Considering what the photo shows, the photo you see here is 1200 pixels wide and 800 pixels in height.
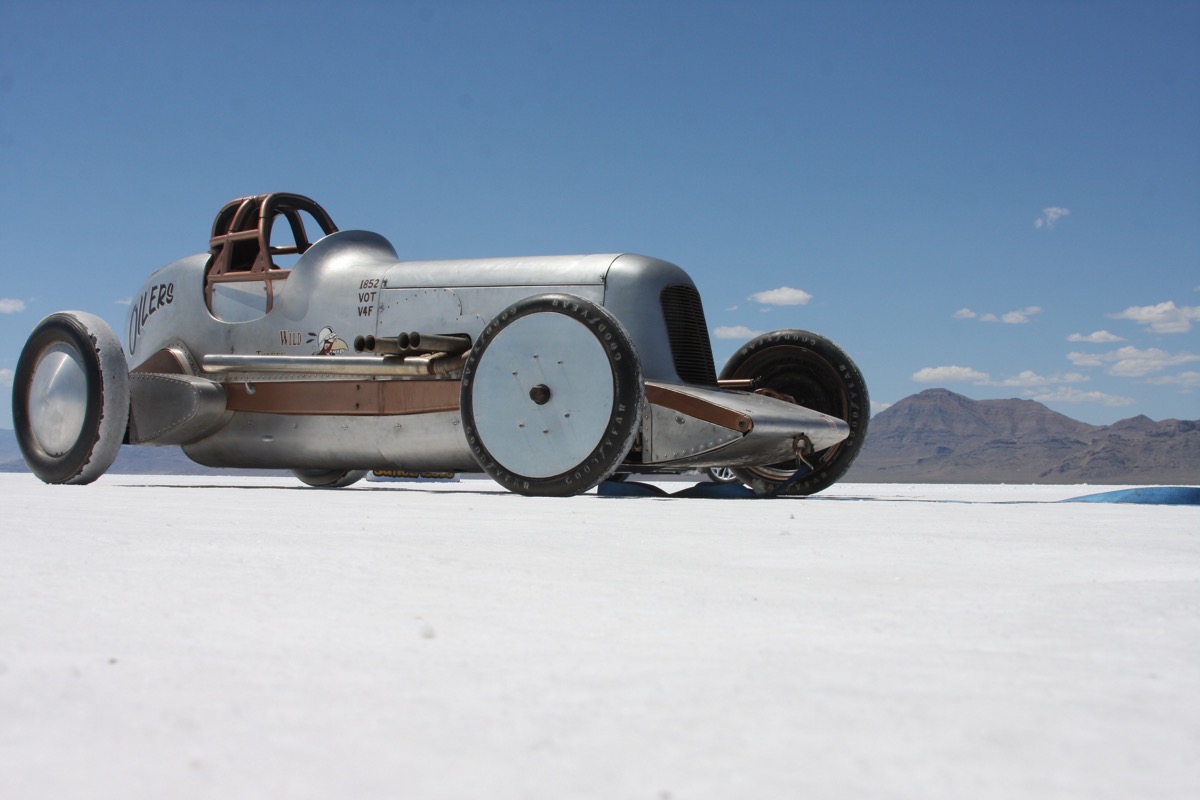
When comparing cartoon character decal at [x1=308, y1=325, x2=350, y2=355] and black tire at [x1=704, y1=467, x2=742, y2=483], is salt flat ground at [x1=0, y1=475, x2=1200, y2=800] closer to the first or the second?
cartoon character decal at [x1=308, y1=325, x2=350, y2=355]

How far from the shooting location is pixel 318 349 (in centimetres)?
973

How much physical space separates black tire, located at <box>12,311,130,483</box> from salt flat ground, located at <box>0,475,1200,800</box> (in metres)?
6.37

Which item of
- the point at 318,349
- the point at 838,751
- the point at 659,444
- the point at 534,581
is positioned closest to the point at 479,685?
the point at 838,751

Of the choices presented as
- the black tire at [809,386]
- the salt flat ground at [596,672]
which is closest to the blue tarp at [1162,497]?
the black tire at [809,386]

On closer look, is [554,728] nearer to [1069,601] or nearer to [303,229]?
[1069,601]

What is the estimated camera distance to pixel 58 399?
10.1 meters

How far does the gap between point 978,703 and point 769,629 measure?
66cm

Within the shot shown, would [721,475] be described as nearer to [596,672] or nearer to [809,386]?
[809,386]

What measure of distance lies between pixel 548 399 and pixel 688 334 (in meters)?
1.52

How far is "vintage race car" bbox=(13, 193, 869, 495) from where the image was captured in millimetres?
7844

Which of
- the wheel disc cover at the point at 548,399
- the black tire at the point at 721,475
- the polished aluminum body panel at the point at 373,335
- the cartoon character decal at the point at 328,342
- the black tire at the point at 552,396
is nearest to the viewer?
the black tire at the point at 552,396

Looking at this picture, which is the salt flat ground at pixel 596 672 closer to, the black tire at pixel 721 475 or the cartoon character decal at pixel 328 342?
the cartoon character decal at pixel 328 342

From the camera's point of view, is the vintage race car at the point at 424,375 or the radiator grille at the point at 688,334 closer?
the vintage race car at the point at 424,375

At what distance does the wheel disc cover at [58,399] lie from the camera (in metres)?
9.95
